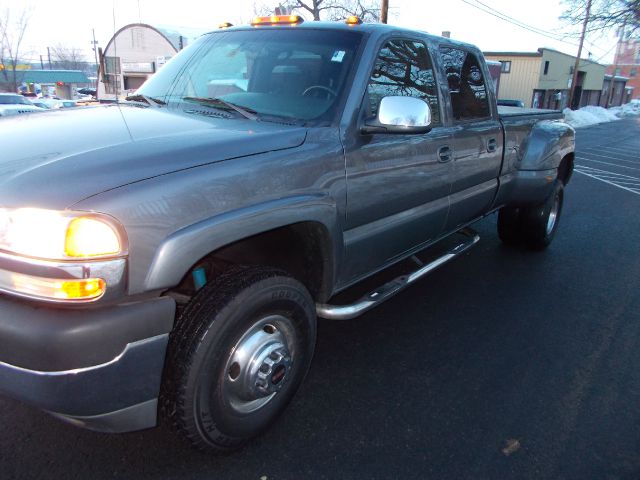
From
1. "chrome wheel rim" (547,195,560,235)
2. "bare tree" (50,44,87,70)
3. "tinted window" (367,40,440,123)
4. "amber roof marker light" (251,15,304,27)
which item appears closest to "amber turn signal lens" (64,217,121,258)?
"tinted window" (367,40,440,123)

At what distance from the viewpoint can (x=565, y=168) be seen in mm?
5754

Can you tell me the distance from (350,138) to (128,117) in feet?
3.65

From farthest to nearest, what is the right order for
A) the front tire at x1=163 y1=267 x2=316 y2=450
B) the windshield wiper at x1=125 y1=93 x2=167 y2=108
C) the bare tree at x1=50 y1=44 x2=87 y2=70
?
the bare tree at x1=50 y1=44 x2=87 y2=70 < the windshield wiper at x1=125 y1=93 x2=167 y2=108 < the front tire at x1=163 y1=267 x2=316 y2=450

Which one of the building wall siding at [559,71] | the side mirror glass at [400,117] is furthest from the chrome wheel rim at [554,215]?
the building wall siding at [559,71]

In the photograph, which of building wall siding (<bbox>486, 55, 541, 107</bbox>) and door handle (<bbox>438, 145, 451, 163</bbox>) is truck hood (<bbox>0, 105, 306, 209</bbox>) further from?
building wall siding (<bbox>486, 55, 541, 107</bbox>)

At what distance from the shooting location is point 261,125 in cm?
249

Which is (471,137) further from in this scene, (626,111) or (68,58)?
(68,58)

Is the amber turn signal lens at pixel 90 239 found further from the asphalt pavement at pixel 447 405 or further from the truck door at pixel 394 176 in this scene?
the truck door at pixel 394 176

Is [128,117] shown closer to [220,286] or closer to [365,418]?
[220,286]

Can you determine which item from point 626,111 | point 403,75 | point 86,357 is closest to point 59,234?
point 86,357

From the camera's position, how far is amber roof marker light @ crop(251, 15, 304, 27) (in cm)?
318

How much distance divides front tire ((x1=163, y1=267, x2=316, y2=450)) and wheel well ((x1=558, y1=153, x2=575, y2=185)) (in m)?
4.29

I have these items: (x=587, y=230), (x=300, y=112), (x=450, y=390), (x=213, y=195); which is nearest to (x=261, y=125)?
(x=300, y=112)

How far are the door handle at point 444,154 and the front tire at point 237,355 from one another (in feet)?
4.66
